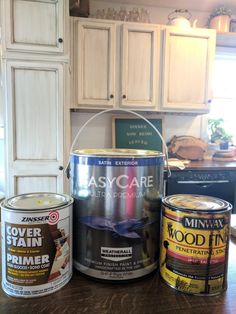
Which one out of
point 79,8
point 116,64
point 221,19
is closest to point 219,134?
point 221,19

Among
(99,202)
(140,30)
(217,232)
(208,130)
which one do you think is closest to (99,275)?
(99,202)

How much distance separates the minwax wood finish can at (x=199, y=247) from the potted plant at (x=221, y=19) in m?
2.77

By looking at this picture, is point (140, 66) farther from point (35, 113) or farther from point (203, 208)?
point (203, 208)

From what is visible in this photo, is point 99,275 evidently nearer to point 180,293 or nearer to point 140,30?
point 180,293

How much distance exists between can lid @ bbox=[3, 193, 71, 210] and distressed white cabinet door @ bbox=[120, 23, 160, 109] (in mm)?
2017

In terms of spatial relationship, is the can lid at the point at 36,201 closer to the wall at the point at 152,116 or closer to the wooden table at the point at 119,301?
the wooden table at the point at 119,301

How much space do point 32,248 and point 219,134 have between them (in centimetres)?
292

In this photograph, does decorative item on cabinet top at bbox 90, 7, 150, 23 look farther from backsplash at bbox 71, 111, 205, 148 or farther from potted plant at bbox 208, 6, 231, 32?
backsplash at bbox 71, 111, 205, 148

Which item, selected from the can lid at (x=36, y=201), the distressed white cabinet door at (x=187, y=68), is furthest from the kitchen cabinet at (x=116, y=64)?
the can lid at (x=36, y=201)

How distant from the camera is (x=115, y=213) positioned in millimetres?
535

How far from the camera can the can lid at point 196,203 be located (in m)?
0.53

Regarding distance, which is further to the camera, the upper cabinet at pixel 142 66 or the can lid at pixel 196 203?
the upper cabinet at pixel 142 66

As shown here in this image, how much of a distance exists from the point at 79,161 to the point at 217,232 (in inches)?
12.3

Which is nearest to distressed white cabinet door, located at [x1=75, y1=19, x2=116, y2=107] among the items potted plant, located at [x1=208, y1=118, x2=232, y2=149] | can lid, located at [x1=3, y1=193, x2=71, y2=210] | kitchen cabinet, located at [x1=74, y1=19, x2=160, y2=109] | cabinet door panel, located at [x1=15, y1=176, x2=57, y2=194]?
kitchen cabinet, located at [x1=74, y1=19, x2=160, y2=109]
